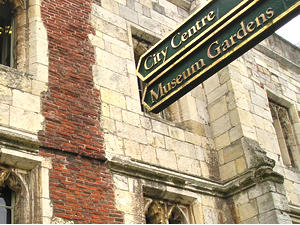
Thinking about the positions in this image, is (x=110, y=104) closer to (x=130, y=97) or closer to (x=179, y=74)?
(x=130, y=97)

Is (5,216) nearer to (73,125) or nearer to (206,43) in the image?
(73,125)

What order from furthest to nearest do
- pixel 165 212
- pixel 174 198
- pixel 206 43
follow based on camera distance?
pixel 174 198 → pixel 165 212 → pixel 206 43

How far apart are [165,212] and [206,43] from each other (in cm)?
345

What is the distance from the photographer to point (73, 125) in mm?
7141

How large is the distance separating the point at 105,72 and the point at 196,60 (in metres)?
3.08

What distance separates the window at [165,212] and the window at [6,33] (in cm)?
296

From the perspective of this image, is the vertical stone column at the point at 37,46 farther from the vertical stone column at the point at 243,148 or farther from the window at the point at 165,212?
the vertical stone column at the point at 243,148

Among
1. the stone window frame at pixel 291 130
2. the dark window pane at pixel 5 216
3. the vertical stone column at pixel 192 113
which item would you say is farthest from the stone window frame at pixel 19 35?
the stone window frame at pixel 291 130

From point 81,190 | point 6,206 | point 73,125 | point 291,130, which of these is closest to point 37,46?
point 73,125

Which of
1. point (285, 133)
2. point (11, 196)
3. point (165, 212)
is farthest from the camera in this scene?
point (285, 133)

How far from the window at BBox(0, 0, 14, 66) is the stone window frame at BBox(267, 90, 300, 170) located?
5.84m

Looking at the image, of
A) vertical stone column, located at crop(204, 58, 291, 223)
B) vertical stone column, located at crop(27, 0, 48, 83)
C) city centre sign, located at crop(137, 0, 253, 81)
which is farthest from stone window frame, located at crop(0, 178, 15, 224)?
vertical stone column, located at crop(204, 58, 291, 223)

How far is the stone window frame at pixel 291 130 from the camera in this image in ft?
35.3

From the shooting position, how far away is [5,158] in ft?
20.5
